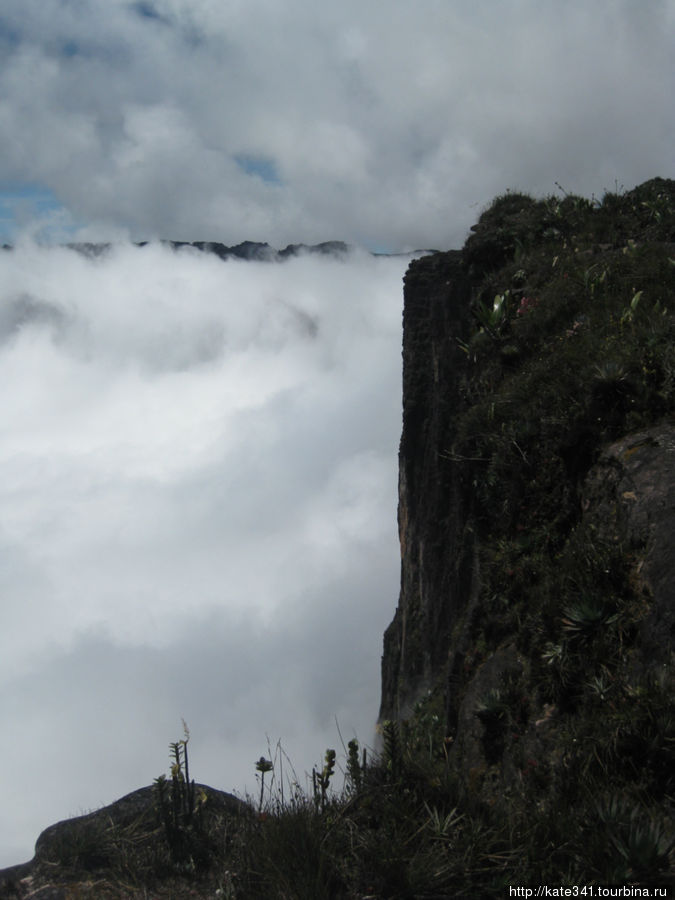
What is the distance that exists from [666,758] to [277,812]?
224cm

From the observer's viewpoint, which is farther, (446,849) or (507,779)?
(507,779)

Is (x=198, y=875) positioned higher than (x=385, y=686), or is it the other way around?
(x=385, y=686)

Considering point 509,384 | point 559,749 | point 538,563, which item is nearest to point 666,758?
point 559,749

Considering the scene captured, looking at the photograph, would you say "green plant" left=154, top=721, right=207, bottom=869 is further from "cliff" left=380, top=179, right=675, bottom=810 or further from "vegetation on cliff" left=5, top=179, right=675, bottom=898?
"cliff" left=380, top=179, right=675, bottom=810

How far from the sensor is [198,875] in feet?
15.0

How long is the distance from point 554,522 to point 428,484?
740cm

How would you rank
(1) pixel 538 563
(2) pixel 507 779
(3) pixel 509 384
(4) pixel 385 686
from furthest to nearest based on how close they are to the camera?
(4) pixel 385 686
(3) pixel 509 384
(1) pixel 538 563
(2) pixel 507 779

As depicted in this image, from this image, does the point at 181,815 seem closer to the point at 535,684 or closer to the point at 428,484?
the point at 535,684

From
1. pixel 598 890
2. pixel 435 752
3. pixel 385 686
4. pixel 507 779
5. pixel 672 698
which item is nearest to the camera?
pixel 598 890

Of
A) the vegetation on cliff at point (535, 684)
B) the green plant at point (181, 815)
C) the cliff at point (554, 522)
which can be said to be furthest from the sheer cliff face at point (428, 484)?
the green plant at point (181, 815)

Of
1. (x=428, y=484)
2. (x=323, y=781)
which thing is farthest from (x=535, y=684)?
(x=428, y=484)

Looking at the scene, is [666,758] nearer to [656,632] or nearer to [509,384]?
[656,632]

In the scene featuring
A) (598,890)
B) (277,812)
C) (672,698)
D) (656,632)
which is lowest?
(598,890)

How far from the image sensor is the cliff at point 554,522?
4734 mm
